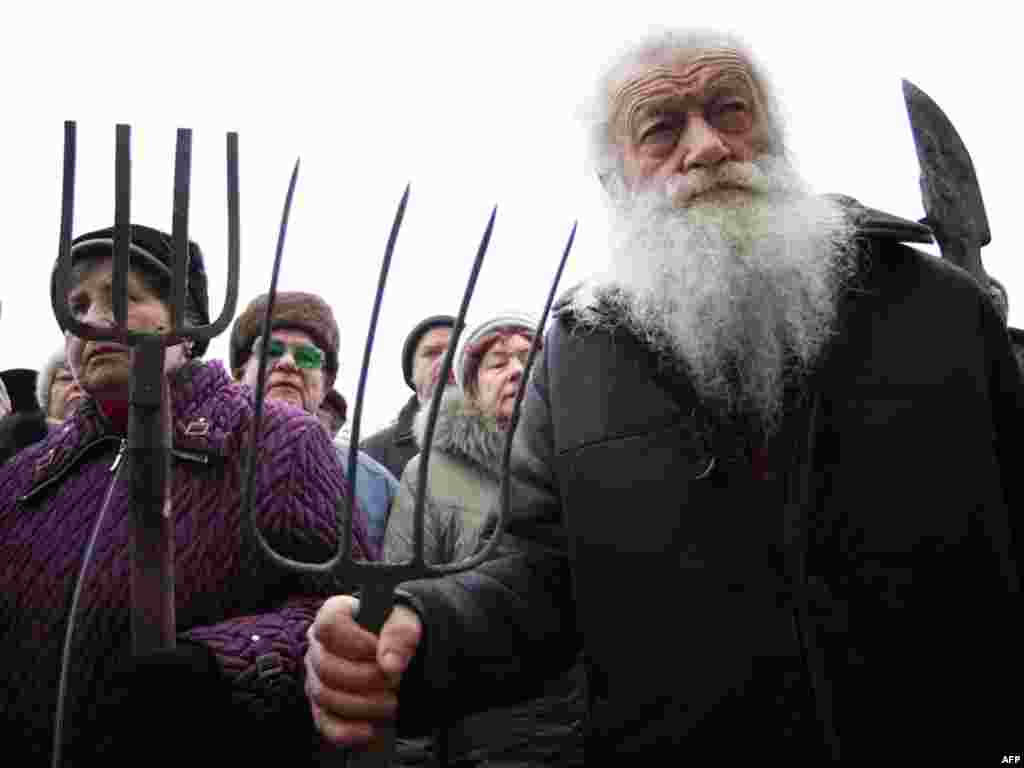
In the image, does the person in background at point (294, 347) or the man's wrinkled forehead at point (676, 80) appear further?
the person in background at point (294, 347)

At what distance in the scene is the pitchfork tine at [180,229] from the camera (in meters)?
1.87

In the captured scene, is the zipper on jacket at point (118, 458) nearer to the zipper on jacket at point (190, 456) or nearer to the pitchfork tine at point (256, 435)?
the zipper on jacket at point (190, 456)

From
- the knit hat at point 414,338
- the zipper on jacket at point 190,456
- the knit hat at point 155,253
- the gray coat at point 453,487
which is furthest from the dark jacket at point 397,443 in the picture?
the zipper on jacket at point 190,456

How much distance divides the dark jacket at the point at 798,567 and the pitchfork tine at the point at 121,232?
2.48 feet

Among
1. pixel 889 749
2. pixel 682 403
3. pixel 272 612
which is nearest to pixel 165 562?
pixel 272 612

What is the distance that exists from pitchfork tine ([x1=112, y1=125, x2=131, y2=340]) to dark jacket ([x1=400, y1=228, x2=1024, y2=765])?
2.48 feet

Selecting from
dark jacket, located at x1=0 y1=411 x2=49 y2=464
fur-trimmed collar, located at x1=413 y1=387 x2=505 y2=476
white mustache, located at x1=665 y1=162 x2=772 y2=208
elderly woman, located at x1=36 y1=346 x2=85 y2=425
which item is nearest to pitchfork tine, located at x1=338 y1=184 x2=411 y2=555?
white mustache, located at x1=665 y1=162 x2=772 y2=208

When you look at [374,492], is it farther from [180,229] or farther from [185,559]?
[180,229]

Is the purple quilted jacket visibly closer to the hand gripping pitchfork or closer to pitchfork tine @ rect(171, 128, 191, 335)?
the hand gripping pitchfork

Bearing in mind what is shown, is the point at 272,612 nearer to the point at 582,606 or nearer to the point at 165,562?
the point at 165,562

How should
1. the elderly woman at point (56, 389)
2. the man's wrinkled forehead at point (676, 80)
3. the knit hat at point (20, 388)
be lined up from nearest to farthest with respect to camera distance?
the man's wrinkled forehead at point (676, 80), the knit hat at point (20, 388), the elderly woman at point (56, 389)

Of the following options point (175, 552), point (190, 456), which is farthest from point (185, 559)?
point (190, 456)

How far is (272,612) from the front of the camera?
2113mm

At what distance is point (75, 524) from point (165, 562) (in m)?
0.56
